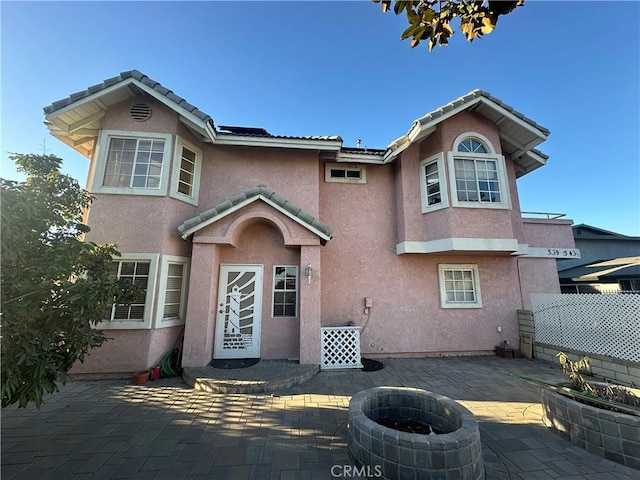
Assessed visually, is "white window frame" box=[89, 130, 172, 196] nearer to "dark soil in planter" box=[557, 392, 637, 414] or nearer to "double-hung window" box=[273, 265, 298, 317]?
"double-hung window" box=[273, 265, 298, 317]

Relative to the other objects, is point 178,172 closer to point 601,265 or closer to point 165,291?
point 165,291

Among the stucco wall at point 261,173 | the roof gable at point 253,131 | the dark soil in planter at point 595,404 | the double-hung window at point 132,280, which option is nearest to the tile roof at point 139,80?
the roof gable at point 253,131

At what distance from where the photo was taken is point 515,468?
3568 mm

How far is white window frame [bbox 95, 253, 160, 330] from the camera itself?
6977 millimetres

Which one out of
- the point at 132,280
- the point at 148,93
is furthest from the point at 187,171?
the point at 132,280

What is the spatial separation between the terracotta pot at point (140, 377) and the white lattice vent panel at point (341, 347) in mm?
5037

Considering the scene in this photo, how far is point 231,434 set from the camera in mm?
4395

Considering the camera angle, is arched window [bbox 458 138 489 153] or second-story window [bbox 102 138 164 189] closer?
second-story window [bbox 102 138 164 189]

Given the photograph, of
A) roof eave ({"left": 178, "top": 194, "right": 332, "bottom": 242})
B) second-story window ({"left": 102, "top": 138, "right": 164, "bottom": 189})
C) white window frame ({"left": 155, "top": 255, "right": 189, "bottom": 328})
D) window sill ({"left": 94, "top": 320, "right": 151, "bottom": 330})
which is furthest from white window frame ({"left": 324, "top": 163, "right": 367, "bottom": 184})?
window sill ({"left": 94, "top": 320, "right": 151, "bottom": 330})

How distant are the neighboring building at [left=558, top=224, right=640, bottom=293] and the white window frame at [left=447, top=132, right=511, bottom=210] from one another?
9.96 meters

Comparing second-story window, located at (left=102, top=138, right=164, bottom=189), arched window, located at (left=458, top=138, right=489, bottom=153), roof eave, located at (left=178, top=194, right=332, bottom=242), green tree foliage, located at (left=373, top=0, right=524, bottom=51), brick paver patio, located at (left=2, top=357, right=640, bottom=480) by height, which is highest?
arched window, located at (left=458, top=138, right=489, bottom=153)

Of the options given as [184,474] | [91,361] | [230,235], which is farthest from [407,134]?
[91,361]

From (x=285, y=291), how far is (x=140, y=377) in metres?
4.56

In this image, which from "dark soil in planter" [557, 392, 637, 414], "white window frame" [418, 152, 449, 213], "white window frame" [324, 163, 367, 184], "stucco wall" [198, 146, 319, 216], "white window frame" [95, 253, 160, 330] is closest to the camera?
"dark soil in planter" [557, 392, 637, 414]
